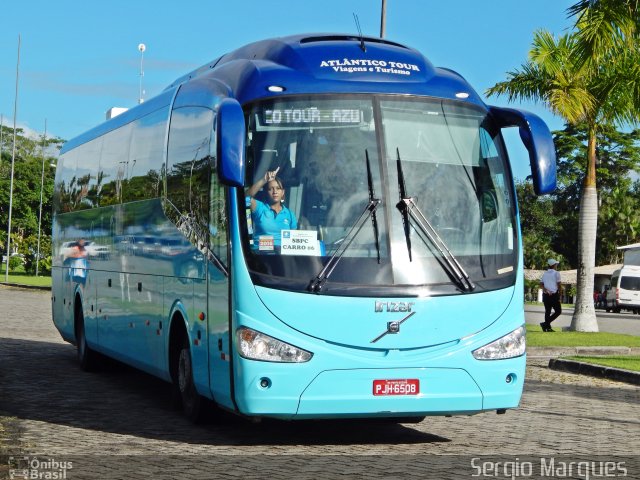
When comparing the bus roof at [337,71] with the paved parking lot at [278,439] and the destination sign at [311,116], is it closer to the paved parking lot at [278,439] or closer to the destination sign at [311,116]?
the destination sign at [311,116]

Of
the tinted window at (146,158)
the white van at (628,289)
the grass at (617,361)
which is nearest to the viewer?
the tinted window at (146,158)

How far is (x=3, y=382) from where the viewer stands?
601 inches

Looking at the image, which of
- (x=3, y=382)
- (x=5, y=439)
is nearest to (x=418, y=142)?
(x=5, y=439)

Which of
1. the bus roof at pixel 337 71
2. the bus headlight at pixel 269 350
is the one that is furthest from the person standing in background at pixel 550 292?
the bus headlight at pixel 269 350

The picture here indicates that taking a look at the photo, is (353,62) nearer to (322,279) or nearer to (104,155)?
(322,279)

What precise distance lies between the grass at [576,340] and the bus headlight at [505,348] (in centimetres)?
1200

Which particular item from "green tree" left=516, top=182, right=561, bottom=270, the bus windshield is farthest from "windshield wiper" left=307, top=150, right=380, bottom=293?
"green tree" left=516, top=182, right=561, bottom=270

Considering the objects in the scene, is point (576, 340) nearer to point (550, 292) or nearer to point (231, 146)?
point (550, 292)

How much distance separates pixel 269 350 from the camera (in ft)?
32.2

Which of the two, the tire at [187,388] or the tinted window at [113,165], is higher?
the tinted window at [113,165]

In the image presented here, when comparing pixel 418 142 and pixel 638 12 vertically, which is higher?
pixel 638 12

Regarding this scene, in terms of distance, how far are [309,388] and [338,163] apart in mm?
1825

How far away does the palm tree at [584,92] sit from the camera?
27.0 meters

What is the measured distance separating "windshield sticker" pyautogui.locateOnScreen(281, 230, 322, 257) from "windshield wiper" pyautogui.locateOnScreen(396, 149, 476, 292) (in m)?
0.75
